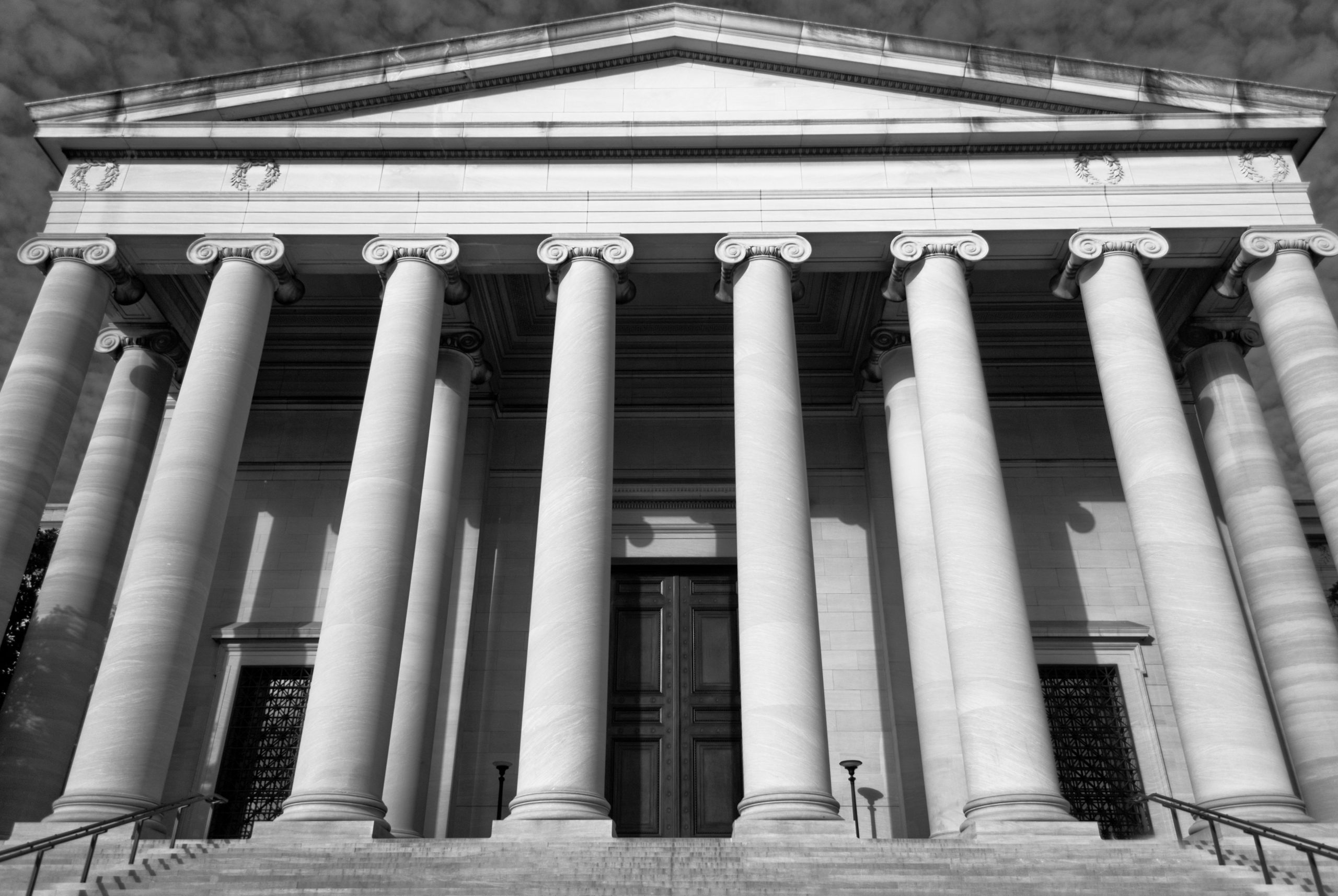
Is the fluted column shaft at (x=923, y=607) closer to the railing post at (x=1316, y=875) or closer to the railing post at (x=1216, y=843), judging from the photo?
the railing post at (x=1216, y=843)

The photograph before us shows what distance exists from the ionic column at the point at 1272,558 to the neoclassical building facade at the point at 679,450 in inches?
3.9

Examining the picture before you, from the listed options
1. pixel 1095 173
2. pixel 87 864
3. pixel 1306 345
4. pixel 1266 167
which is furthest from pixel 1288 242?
pixel 87 864

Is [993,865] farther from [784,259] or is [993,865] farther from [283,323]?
[283,323]

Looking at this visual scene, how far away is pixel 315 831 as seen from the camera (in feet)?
59.8

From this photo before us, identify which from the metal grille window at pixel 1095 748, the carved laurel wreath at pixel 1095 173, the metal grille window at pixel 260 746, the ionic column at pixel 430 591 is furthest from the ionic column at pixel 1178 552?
the metal grille window at pixel 260 746

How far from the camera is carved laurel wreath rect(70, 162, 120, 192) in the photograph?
25250 mm

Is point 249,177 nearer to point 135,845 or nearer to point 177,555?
point 177,555

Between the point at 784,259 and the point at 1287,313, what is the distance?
34.8 ft

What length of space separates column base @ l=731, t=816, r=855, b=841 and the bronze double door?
25.5 ft

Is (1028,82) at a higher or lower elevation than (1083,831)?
higher

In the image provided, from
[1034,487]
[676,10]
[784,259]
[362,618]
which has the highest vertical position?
[676,10]

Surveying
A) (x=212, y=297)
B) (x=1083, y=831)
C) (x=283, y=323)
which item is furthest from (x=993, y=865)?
(x=283, y=323)

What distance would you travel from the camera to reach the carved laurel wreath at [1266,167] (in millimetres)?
25203

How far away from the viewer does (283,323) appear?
3247cm
